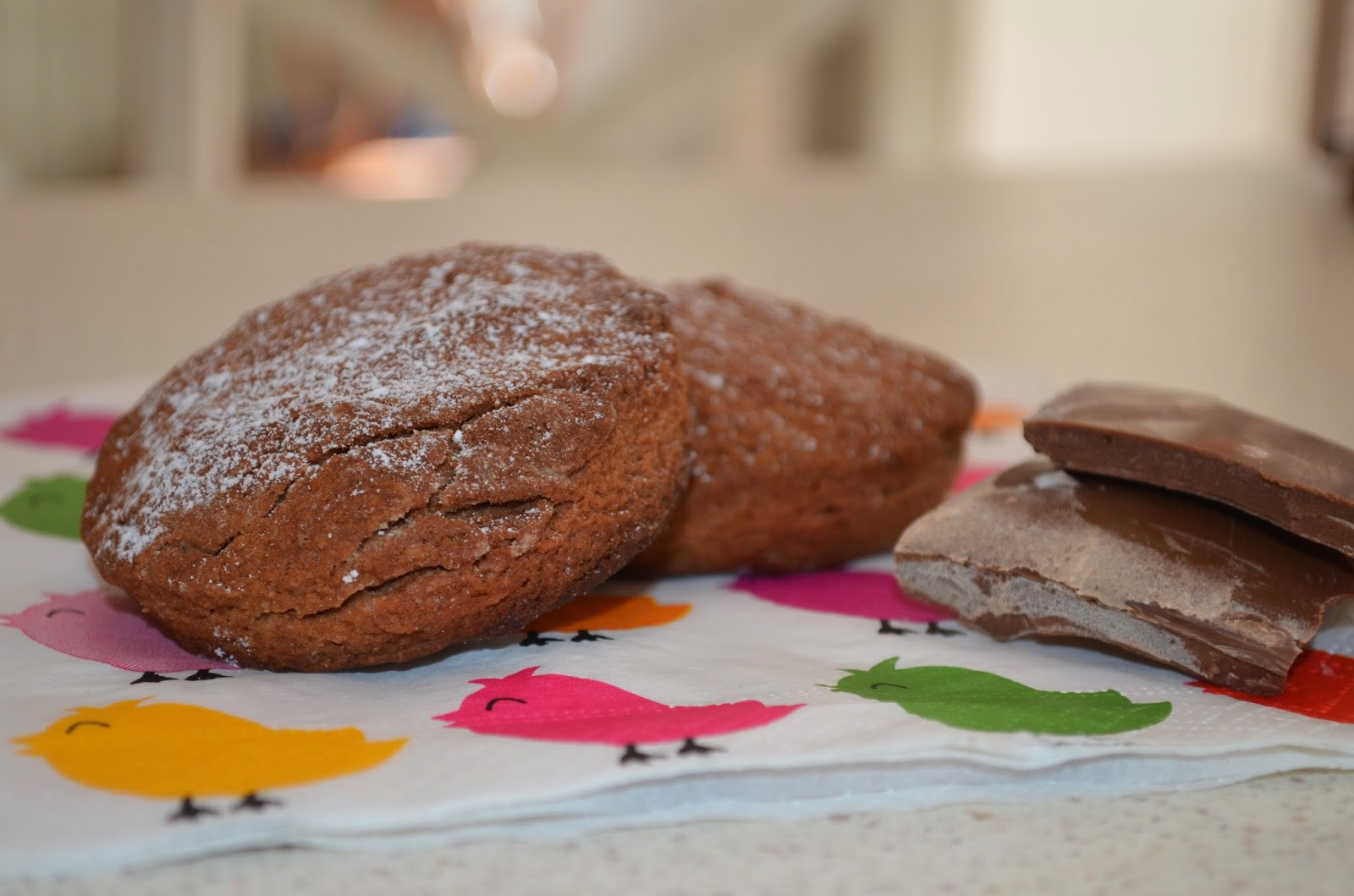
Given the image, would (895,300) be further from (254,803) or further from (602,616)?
(254,803)

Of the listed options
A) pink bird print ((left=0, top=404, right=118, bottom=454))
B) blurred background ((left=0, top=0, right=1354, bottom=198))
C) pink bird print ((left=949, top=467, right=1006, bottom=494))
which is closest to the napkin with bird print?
pink bird print ((left=949, top=467, right=1006, bottom=494))

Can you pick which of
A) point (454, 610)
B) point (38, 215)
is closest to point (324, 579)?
point (454, 610)

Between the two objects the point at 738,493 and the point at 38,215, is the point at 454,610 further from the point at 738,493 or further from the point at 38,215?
the point at 38,215

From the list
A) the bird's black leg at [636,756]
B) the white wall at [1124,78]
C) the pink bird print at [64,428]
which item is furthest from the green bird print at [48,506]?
the white wall at [1124,78]

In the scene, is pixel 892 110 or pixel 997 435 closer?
pixel 997 435

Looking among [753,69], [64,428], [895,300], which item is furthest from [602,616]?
[753,69]
